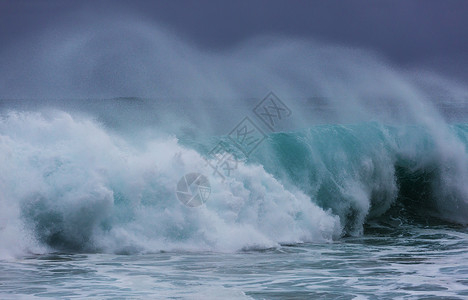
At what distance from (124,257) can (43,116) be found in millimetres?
4435

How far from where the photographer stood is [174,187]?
12.7 m

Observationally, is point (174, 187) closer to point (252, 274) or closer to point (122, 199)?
point (122, 199)

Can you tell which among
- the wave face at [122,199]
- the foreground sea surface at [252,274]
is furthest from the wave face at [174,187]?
the foreground sea surface at [252,274]

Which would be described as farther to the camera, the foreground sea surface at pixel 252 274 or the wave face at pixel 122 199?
the wave face at pixel 122 199

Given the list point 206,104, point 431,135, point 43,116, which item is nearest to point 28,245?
point 43,116

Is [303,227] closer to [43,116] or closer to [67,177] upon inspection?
[67,177]

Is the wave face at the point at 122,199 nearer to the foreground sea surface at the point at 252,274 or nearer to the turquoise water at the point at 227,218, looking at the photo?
the turquoise water at the point at 227,218

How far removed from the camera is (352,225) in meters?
14.5

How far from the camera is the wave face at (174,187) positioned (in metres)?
11.4

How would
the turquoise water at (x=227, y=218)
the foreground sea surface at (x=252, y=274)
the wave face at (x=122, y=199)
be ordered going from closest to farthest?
the foreground sea surface at (x=252, y=274) < the turquoise water at (x=227, y=218) < the wave face at (x=122, y=199)

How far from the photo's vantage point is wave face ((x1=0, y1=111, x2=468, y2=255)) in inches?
449

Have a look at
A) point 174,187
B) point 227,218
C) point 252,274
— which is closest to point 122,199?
point 174,187

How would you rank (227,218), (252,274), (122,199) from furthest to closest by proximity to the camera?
(227,218) < (122,199) < (252,274)

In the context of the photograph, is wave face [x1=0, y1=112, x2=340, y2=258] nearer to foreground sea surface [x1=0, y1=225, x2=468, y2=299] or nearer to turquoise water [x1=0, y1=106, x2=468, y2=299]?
turquoise water [x1=0, y1=106, x2=468, y2=299]
